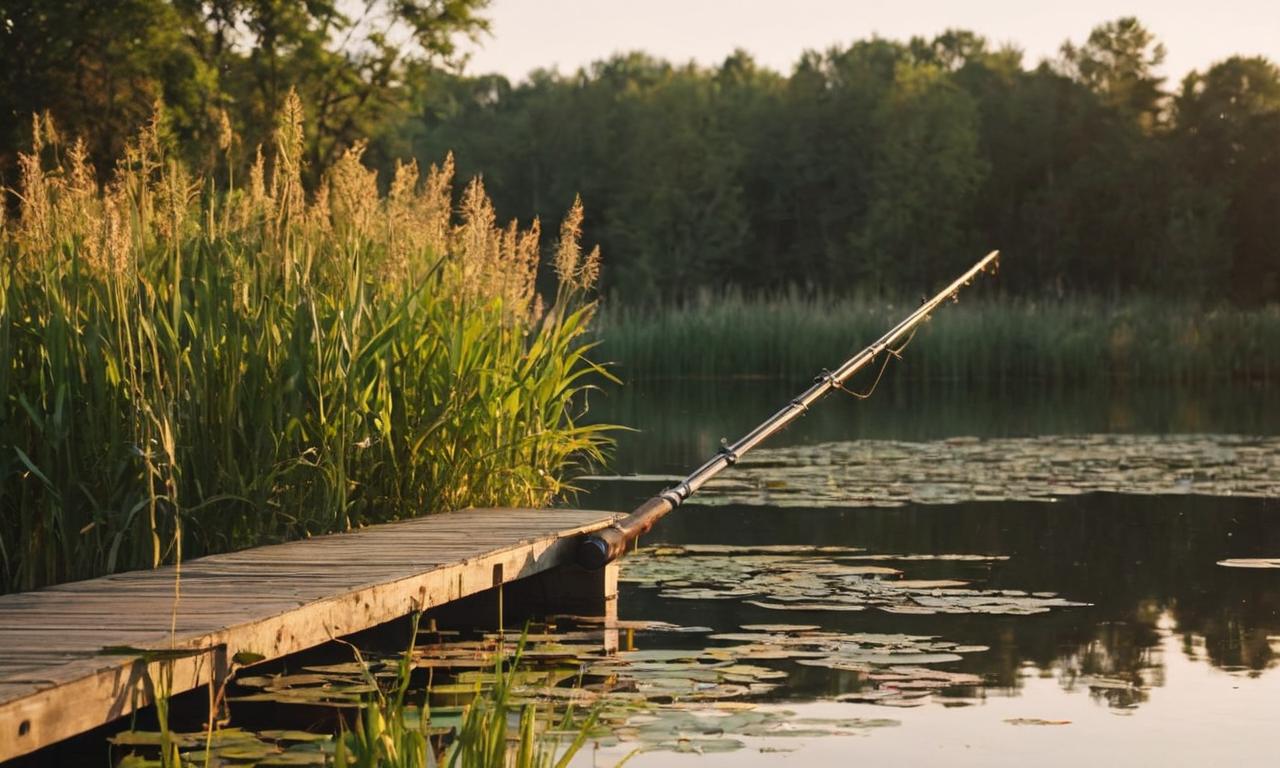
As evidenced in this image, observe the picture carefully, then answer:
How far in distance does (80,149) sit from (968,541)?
243 inches

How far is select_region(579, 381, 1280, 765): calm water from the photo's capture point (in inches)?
271

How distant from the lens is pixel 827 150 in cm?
6262

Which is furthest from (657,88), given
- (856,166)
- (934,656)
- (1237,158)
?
(934,656)

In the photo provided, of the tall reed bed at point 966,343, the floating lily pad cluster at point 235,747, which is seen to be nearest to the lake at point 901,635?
the floating lily pad cluster at point 235,747

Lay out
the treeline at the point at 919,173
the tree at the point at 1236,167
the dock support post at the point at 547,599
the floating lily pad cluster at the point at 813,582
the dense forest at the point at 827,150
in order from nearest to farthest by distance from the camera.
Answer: the dock support post at the point at 547,599
the floating lily pad cluster at the point at 813,582
the dense forest at the point at 827,150
the tree at the point at 1236,167
the treeline at the point at 919,173

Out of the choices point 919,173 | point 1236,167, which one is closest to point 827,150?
point 919,173

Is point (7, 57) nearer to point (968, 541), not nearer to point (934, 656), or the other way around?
point (968, 541)

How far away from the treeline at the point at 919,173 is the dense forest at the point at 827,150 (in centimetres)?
8

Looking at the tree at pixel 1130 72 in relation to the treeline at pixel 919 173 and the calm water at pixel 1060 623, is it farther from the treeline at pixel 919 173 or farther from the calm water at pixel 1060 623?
the calm water at pixel 1060 623

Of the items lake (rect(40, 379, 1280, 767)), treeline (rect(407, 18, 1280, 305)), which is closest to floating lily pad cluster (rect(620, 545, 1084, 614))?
lake (rect(40, 379, 1280, 767))

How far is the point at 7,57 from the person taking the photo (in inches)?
1405

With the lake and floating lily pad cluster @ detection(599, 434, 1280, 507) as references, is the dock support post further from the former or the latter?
floating lily pad cluster @ detection(599, 434, 1280, 507)

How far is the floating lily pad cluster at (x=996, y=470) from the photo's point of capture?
50.1ft

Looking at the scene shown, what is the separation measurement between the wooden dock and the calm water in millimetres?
799
